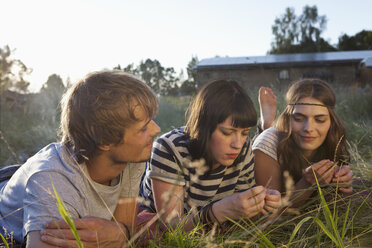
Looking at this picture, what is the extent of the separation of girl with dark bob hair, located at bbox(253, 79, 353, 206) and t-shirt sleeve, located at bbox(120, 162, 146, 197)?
1.07m

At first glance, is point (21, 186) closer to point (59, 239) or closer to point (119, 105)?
point (59, 239)

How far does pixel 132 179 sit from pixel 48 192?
2.53 ft

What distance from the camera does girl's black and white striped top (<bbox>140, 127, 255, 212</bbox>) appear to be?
221cm

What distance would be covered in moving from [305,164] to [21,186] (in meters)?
2.11

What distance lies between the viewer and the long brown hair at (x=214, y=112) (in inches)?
84.6

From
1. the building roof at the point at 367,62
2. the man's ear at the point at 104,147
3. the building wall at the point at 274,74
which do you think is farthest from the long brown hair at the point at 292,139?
the building roof at the point at 367,62

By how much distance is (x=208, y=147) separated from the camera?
7.24ft

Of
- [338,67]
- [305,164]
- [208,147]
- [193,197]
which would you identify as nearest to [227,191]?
[193,197]

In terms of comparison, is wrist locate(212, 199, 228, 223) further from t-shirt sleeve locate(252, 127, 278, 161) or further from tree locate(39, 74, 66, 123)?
tree locate(39, 74, 66, 123)

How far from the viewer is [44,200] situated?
1.46m

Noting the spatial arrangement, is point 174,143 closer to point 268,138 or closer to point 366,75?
point 268,138

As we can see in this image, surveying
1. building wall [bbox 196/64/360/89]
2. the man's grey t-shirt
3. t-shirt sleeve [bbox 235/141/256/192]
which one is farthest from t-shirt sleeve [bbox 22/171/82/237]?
building wall [bbox 196/64/360/89]

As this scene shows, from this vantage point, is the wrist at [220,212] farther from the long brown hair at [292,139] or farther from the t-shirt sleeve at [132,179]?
the long brown hair at [292,139]

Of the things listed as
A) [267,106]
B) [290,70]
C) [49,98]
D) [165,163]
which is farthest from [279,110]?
[290,70]
